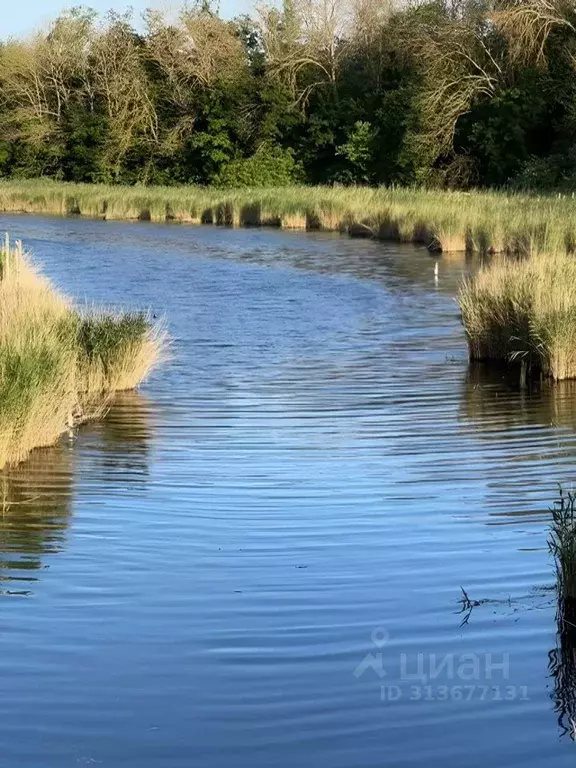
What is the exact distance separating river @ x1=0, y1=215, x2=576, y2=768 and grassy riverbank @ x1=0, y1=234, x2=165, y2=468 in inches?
9.2

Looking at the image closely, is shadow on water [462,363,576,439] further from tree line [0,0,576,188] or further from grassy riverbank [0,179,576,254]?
tree line [0,0,576,188]

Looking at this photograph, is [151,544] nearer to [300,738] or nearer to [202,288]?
[300,738]

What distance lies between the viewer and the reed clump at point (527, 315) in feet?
38.3

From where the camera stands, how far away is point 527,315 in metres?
12.1

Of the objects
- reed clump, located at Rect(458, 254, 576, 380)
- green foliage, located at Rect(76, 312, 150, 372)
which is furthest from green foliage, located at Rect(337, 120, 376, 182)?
green foliage, located at Rect(76, 312, 150, 372)

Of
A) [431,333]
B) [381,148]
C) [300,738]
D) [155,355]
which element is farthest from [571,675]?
[381,148]

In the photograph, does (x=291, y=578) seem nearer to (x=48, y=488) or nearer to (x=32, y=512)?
(x=32, y=512)

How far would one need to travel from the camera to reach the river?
416 cm

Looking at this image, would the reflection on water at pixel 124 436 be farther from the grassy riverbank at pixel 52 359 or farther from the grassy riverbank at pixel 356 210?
the grassy riverbank at pixel 356 210

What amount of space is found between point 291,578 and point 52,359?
383cm

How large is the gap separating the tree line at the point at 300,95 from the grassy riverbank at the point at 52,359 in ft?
99.3

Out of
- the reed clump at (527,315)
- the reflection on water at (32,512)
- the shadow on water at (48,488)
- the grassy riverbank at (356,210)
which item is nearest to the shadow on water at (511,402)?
the reed clump at (527,315)

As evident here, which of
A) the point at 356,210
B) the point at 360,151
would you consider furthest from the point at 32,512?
the point at 360,151

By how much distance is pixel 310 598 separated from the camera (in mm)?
5461
